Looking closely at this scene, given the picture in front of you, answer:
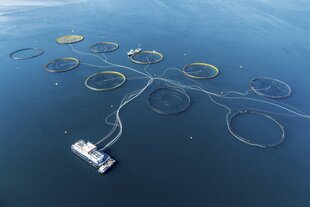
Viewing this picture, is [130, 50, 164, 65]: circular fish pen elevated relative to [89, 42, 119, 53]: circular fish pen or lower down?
elevated

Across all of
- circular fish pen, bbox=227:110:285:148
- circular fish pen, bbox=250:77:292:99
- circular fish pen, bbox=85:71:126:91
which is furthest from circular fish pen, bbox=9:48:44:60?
circular fish pen, bbox=250:77:292:99

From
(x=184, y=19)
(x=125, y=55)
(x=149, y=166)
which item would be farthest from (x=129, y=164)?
(x=184, y=19)

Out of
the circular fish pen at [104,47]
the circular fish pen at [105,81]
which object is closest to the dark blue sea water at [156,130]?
the circular fish pen at [105,81]

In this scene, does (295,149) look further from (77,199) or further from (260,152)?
(77,199)

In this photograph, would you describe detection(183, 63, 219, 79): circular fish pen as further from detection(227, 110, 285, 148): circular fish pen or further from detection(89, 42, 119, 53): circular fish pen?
detection(89, 42, 119, 53): circular fish pen

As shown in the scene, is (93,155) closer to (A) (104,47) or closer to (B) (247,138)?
(B) (247,138)

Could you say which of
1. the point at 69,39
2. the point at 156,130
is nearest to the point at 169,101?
the point at 156,130

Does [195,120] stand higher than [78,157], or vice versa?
[195,120]
